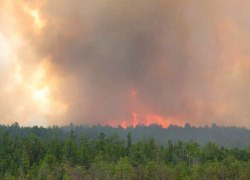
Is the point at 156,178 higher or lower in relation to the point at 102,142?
lower

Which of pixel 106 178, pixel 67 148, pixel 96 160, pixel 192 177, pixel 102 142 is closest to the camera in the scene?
pixel 192 177

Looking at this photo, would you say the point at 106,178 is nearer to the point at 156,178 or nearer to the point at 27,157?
the point at 156,178

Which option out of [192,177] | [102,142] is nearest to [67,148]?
[102,142]

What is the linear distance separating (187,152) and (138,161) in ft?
70.9

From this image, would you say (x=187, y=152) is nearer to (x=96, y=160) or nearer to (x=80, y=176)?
(x=96, y=160)

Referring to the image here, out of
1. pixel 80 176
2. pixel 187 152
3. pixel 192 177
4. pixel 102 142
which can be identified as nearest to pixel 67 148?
pixel 102 142

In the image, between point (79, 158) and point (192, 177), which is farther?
point (79, 158)

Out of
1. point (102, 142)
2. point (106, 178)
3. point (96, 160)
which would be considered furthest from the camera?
point (102, 142)

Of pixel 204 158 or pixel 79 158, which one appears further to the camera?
pixel 204 158

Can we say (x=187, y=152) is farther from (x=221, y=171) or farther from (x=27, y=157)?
(x=27, y=157)

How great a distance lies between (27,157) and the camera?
438 ft

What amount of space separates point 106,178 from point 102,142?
146 feet

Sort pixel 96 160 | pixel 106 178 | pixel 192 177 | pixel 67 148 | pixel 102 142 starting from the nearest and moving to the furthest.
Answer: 1. pixel 192 177
2. pixel 106 178
3. pixel 96 160
4. pixel 67 148
5. pixel 102 142

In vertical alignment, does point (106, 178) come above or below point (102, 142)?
below
